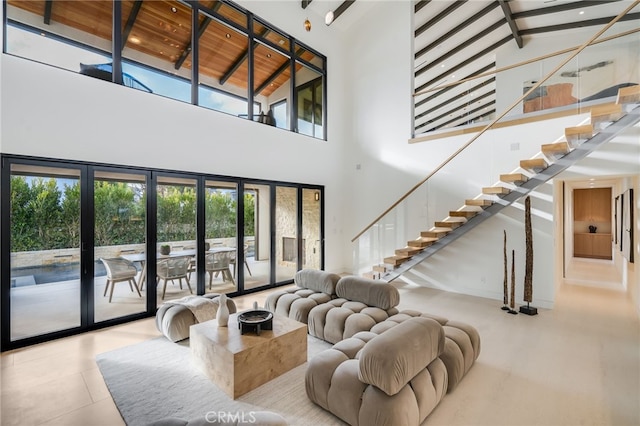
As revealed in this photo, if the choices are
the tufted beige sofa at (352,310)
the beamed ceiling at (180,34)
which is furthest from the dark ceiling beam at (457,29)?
the tufted beige sofa at (352,310)

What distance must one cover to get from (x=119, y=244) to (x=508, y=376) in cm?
530

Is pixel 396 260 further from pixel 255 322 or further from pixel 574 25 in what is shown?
pixel 574 25

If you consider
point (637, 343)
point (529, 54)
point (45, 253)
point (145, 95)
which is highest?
point (529, 54)

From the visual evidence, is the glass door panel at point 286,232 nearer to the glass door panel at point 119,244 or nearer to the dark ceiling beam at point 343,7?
the glass door panel at point 119,244

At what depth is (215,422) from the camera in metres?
1.40

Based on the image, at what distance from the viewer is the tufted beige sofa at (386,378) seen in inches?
80.2

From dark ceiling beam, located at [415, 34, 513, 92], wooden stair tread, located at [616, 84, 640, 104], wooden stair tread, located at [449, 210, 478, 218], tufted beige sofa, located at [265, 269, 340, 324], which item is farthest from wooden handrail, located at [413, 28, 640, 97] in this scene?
tufted beige sofa, located at [265, 269, 340, 324]

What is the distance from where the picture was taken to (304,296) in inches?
171

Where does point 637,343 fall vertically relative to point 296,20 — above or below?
below

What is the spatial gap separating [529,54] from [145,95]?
359 inches

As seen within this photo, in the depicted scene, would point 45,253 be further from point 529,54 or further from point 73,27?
point 529,54

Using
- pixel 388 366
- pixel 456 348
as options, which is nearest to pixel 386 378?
pixel 388 366

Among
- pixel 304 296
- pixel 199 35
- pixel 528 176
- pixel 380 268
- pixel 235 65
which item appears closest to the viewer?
pixel 304 296

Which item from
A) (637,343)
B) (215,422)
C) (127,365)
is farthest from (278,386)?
(637,343)
